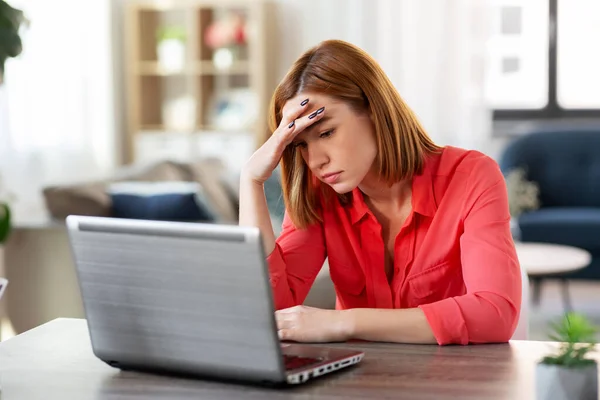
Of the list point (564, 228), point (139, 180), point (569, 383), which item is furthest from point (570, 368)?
point (564, 228)

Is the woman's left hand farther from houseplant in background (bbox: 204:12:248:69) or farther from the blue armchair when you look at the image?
houseplant in background (bbox: 204:12:248:69)

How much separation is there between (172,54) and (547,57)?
8.09 feet

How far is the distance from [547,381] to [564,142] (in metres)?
4.87

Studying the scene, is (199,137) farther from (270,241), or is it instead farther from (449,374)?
(449,374)

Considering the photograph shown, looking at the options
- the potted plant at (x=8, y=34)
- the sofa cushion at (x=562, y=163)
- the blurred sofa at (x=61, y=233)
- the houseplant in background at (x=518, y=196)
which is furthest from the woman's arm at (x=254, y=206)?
the sofa cushion at (x=562, y=163)

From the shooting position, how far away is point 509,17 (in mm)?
6289

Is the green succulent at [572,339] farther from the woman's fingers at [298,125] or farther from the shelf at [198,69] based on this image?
the shelf at [198,69]

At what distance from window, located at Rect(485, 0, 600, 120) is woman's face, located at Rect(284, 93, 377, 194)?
187 inches

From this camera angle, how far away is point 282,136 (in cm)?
157

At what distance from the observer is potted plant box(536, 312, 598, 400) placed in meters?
1.02

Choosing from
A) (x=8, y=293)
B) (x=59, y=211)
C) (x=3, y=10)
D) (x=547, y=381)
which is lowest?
(x=8, y=293)

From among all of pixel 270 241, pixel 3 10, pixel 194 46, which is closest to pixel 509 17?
pixel 194 46

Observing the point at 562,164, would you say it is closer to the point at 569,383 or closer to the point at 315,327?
the point at 315,327

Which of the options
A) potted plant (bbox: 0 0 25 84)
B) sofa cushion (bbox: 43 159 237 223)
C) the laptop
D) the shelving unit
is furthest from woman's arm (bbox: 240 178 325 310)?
the shelving unit
